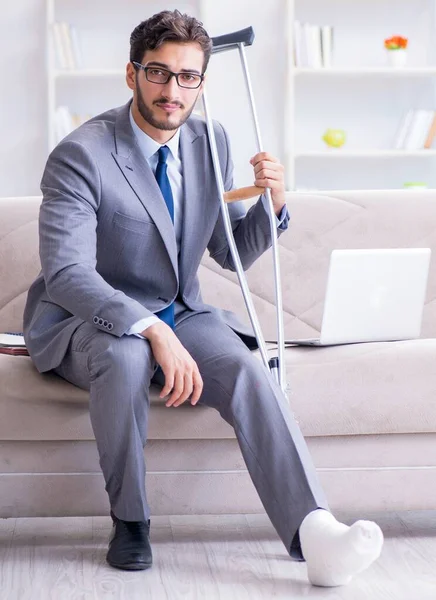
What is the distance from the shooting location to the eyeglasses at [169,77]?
2262 millimetres

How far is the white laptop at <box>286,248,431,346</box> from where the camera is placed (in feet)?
7.86

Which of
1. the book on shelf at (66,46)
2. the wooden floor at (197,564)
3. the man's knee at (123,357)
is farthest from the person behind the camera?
the book on shelf at (66,46)

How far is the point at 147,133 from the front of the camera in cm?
240

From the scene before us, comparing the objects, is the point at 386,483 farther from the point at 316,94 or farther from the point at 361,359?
the point at 316,94

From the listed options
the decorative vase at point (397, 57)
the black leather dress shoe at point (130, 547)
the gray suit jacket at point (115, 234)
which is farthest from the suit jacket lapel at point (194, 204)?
the decorative vase at point (397, 57)

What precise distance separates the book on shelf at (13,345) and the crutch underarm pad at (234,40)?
0.86 m

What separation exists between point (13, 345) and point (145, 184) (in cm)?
54

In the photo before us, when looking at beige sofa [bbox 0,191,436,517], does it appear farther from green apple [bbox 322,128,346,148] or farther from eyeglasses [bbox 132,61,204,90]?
green apple [bbox 322,128,346,148]

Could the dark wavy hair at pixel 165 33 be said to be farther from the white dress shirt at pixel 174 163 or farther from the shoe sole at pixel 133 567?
the shoe sole at pixel 133 567

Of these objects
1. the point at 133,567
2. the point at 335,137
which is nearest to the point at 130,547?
the point at 133,567

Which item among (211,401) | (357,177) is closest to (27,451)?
(211,401)

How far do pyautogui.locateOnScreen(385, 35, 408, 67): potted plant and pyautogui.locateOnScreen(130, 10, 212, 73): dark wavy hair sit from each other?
3.67 m

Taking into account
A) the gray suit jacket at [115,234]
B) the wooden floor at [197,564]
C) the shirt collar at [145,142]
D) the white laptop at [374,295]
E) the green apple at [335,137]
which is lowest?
the green apple at [335,137]

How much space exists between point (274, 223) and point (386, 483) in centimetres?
66
